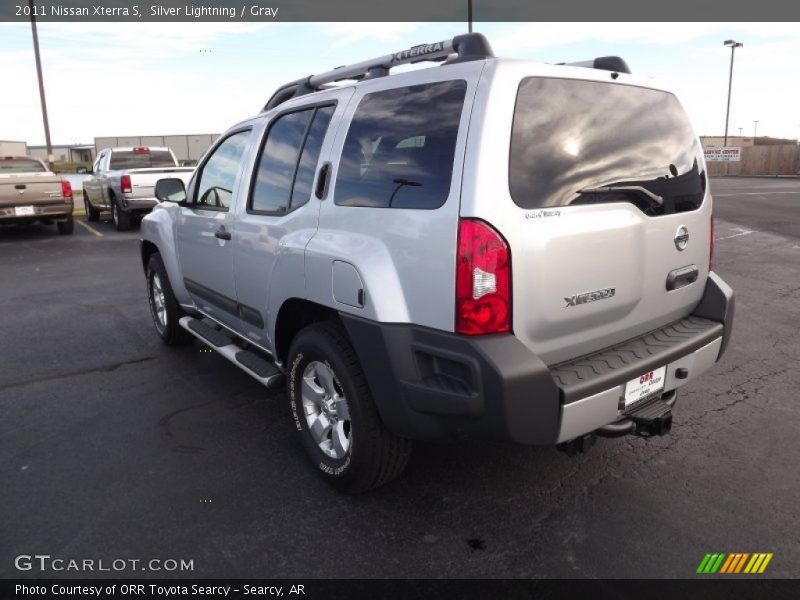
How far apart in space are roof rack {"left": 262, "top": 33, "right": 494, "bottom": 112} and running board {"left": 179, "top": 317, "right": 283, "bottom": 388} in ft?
5.31

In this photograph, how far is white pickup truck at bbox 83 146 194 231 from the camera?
1299 centimetres

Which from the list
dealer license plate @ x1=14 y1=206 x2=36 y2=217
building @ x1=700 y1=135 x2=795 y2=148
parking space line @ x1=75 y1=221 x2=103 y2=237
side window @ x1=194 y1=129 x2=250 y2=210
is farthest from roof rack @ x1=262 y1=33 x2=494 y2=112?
building @ x1=700 y1=135 x2=795 y2=148

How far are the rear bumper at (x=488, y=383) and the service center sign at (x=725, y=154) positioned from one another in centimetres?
4597

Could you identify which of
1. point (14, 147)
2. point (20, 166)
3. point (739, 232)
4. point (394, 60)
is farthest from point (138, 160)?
point (14, 147)

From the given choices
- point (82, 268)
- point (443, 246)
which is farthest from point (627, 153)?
point (82, 268)

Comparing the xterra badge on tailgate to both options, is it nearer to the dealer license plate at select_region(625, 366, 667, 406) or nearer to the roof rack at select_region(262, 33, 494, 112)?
the dealer license plate at select_region(625, 366, 667, 406)

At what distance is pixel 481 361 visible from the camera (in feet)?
7.73

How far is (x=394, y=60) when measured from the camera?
331cm

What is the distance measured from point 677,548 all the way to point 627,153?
1724mm

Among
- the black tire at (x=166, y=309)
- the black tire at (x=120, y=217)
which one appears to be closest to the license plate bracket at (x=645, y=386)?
the black tire at (x=166, y=309)

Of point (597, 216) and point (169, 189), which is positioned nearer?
point (597, 216)

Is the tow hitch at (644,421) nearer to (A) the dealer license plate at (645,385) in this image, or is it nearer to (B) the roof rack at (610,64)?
(A) the dealer license plate at (645,385)

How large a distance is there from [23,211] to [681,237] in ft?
42.1

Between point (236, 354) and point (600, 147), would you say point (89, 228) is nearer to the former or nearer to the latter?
point (236, 354)
